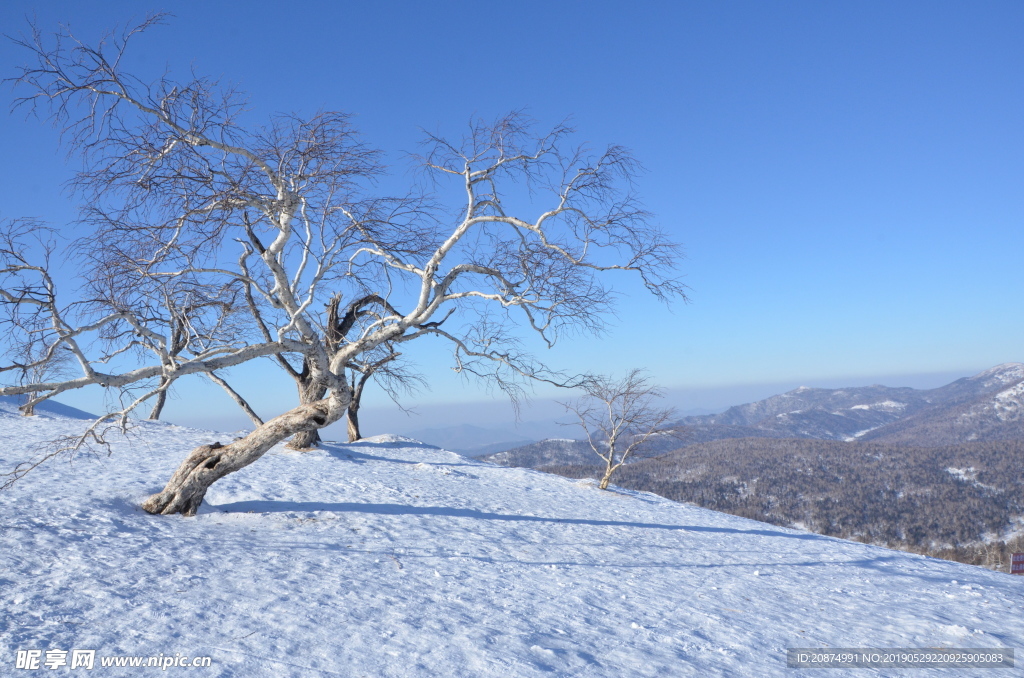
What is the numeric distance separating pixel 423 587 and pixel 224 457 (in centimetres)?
369

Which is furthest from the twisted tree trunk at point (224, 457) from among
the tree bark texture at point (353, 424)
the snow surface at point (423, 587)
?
the tree bark texture at point (353, 424)

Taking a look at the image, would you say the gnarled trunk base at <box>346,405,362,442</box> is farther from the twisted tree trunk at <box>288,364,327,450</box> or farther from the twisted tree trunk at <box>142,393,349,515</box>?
the twisted tree trunk at <box>142,393,349,515</box>

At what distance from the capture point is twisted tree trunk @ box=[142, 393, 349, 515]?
7.41m

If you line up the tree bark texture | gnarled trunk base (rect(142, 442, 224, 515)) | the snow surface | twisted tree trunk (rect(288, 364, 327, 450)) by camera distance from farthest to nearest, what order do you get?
the tree bark texture → twisted tree trunk (rect(288, 364, 327, 450)) → gnarled trunk base (rect(142, 442, 224, 515)) → the snow surface

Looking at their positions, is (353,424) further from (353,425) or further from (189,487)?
(189,487)

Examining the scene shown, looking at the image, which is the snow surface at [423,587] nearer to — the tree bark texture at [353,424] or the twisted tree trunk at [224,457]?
the twisted tree trunk at [224,457]

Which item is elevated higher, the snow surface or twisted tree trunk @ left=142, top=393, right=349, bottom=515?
twisted tree trunk @ left=142, top=393, right=349, bottom=515

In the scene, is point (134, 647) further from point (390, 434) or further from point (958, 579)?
point (390, 434)

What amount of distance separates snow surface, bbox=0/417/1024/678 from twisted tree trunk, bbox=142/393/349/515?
1.23 ft

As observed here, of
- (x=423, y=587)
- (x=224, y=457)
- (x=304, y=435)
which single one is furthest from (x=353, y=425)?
(x=423, y=587)

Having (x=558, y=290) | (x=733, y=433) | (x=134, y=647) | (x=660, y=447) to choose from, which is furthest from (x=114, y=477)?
(x=733, y=433)

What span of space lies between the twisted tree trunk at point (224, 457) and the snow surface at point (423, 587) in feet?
1.23

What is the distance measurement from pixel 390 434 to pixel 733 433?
136 m

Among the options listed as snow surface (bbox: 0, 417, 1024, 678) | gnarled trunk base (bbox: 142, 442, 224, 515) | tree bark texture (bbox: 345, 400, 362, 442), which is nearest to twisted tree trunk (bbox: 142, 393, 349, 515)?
gnarled trunk base (bbox: 142, 442, 224, 515)
